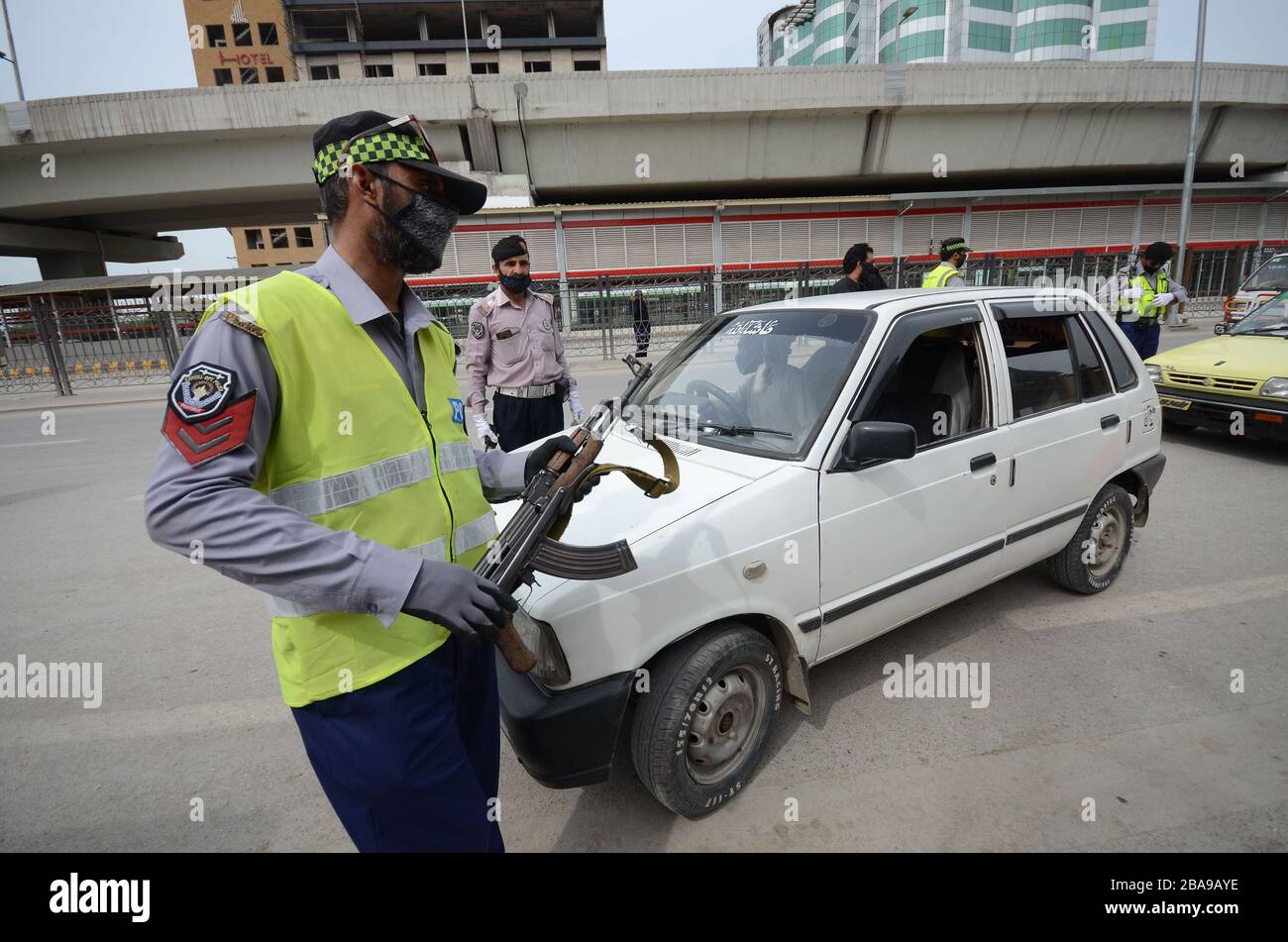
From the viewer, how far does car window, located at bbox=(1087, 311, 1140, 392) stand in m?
3.64

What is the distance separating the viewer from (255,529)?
1.08 m

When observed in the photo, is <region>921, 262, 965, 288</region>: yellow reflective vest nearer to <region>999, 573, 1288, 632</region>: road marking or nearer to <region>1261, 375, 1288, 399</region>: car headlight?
<region>1261, 375, 1288, 399</region>: car headlight

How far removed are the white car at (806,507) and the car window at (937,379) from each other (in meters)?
0.01

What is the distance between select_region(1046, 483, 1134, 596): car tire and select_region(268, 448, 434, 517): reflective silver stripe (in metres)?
3.70

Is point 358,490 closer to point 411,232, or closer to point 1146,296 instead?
point 411,232

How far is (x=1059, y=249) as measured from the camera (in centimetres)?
2909

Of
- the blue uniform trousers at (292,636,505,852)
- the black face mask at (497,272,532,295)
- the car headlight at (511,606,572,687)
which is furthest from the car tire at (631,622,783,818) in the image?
the black face mask at (497,272,532,295)

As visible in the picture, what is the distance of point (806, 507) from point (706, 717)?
844mm

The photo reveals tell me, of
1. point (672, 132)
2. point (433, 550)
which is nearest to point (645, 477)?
point (433, 550)

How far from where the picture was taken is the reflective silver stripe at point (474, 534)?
1.51 meters
